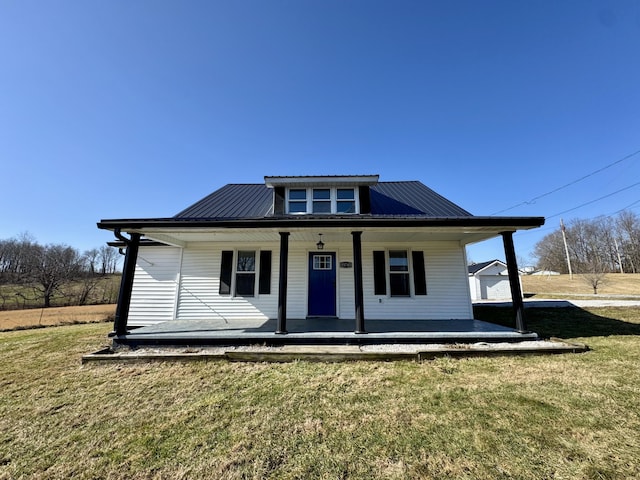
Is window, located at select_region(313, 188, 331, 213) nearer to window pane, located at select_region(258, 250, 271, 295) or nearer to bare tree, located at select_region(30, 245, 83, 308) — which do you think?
window pane, located at select_region(258, 250, 271, 295)

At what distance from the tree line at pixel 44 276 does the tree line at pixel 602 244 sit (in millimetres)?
59487

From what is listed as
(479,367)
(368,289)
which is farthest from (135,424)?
(368,289)

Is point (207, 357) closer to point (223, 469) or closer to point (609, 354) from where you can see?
point (223, 469)

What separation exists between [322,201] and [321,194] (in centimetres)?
25

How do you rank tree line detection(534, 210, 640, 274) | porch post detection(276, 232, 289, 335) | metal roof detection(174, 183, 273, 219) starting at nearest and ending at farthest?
porch post detection(276, 232, 289, 335), metal roof detection(174, 183, 273, 219), tree line detection(534, 210, 640, 274)

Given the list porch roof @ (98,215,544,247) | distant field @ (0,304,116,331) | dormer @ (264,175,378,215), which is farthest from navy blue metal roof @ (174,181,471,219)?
distant field @ (0,304,116,331)

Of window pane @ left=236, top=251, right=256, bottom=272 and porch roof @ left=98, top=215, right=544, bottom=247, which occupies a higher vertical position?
porch roof @ left=98, top=215, right=544, bottom=247

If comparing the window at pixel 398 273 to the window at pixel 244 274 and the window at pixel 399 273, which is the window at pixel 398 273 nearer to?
the window at pixel 399 273

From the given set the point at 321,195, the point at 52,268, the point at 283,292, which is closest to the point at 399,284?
the point at 321,195

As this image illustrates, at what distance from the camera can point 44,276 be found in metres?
24.8

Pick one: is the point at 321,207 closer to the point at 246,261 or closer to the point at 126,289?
the point at 246,261

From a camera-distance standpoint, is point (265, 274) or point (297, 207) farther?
point (297, 207)

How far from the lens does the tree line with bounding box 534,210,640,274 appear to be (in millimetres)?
36844

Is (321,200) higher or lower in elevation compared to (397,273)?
higher
